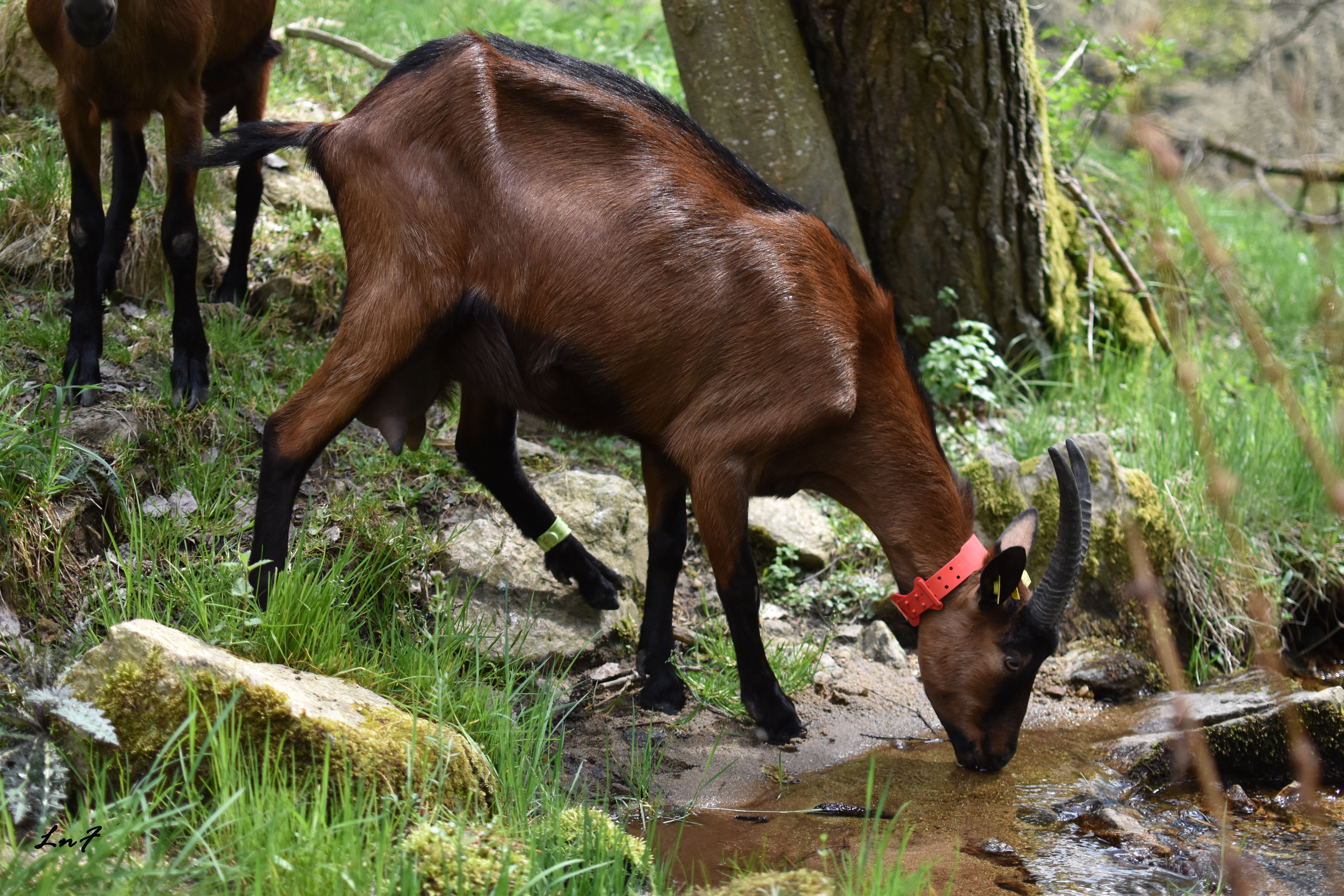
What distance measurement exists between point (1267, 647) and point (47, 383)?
4.28 m

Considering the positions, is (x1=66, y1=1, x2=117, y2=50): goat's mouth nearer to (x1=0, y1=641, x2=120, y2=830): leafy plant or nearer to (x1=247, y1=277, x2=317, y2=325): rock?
(x1=247, y1=277, x2=317, y2=325): rock

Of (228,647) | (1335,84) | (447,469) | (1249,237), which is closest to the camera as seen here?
(228,647)

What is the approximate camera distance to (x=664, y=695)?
3.81 metres

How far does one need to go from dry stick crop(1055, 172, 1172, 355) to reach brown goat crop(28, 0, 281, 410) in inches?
191

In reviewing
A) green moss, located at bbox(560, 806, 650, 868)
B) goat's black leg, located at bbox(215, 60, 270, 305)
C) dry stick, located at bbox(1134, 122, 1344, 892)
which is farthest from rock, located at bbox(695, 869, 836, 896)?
goat's black leg, located at bbox(215, 60, 270, 305)

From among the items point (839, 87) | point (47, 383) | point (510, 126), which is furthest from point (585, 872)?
point (839, 87)

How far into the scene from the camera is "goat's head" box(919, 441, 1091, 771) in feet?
10.9

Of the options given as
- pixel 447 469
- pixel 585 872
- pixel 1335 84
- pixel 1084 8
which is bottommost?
pixel 585 872

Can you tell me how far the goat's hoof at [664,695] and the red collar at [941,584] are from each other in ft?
2.76

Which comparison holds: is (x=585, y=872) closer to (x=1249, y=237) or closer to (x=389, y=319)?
(x=389, y=319)

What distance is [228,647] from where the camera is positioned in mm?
3064

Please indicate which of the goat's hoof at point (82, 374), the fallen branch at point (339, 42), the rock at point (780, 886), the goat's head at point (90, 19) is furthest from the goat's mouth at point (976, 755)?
the fallen branch at point (339, 42)

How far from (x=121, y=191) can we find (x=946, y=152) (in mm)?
4038

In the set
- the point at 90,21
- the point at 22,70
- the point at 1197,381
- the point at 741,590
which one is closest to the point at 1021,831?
the point at 741,590
